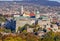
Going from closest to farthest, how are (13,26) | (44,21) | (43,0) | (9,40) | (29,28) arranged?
(9,40) < (29,28) < (13,26) < (44,21) < (43,0)

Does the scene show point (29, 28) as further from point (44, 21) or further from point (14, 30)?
point (44, 21)

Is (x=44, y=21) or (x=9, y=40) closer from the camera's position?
(x=9, y=40)

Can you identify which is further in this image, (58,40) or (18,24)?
(18,24)

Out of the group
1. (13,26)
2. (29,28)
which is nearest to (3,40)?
(29,28)

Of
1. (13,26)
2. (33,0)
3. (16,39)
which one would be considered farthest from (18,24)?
(33,0)

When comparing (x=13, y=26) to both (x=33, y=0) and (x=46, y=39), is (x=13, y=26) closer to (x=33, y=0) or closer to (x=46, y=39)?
(x=46, y=39)

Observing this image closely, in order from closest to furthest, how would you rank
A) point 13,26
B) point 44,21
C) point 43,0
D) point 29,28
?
point 29,28 → point 13,26 → point 44,21 → point 43,0

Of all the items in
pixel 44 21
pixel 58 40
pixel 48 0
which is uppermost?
pixel 58 40

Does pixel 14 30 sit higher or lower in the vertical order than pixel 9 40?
lower

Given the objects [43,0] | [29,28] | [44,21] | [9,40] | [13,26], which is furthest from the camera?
[43,0]
